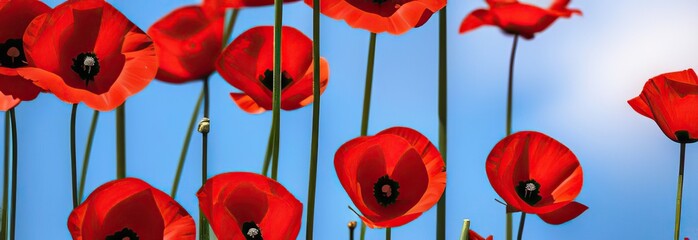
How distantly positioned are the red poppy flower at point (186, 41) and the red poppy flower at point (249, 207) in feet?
0.72

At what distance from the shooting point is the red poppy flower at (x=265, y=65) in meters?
0.59

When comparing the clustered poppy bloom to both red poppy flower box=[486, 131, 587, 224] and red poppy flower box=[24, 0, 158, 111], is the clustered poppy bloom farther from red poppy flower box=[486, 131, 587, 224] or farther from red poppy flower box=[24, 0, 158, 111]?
red poppy flower box=[486, 131, 587, 224]

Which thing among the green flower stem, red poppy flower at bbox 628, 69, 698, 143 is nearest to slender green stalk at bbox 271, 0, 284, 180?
the green flower stem

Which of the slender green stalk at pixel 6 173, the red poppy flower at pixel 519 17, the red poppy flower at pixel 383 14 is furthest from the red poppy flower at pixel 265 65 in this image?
the red poppy flower at pixel 519 17

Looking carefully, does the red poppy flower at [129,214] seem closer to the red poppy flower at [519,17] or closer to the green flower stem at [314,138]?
the green flower stem at [314,138]

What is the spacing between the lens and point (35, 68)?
0.51 m

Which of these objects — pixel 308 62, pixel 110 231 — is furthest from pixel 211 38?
pixel 110 231

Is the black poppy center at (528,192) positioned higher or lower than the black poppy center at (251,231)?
higher

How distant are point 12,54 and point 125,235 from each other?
0.46 ft

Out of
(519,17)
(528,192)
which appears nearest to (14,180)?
(528,192)

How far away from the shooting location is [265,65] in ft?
2.00

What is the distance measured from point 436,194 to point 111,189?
0.56 feet

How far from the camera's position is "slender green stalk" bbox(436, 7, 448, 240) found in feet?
1.72

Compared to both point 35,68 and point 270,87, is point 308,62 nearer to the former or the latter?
point 270,87
